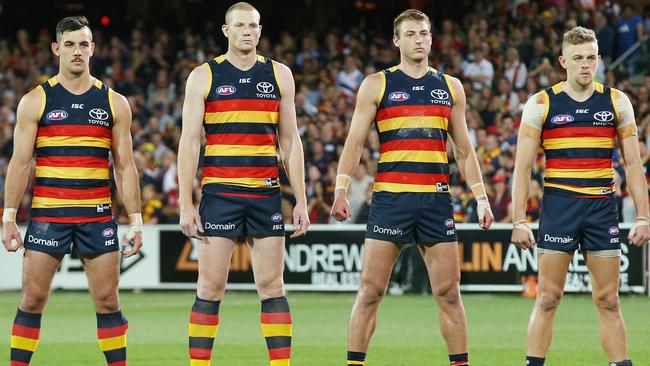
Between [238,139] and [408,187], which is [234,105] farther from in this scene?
[408,187]

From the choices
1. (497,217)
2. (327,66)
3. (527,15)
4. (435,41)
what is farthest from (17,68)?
(497,217)

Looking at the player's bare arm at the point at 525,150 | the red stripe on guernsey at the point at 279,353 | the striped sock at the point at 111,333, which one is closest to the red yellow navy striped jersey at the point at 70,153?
the striped sock at the point at 111,333

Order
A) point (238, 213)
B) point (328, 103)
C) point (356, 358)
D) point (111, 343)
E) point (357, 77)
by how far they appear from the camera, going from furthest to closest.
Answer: point (357, 77) < point (328, 103) < point (356, 358) < point (111, 343) < point (238, 213)

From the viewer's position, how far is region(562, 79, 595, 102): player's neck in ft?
30.5

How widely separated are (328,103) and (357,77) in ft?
2.70

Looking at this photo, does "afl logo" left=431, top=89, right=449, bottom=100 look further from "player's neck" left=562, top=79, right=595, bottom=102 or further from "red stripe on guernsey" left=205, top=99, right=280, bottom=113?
"red stripe on guernsey" left=205, top=99, right=280, bottom=113

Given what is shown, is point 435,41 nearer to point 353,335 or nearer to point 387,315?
point 387,315

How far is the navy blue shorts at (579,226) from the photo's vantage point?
925 cm

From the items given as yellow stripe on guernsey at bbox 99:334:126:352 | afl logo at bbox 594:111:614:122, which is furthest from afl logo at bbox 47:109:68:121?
afl logo at bbox 594:111:614:122

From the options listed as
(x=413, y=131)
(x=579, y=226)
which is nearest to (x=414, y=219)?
(x=413, y=131)

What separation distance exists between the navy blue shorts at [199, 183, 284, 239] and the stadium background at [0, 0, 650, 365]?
300 cm

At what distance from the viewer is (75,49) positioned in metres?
9.01

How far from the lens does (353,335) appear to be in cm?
930

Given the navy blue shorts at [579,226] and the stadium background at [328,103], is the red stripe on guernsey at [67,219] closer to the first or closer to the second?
the stadium background at [328,103]
